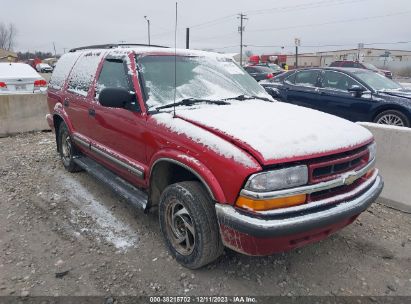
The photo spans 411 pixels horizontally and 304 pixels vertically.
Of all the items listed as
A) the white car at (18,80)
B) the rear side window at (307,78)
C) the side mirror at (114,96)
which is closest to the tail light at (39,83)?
the white car at (18,80)

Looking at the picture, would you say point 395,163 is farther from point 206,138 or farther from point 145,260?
point 145,260

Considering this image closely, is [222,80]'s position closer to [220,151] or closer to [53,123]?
[220,151]

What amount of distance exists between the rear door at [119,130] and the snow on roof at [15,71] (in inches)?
270

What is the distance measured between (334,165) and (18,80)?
30.8ft

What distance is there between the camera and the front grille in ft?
8.32

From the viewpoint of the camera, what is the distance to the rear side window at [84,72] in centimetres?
434

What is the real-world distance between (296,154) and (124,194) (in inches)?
75.8

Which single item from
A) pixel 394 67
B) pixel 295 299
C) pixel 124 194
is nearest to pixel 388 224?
pixel 295 299

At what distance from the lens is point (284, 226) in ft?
7.77

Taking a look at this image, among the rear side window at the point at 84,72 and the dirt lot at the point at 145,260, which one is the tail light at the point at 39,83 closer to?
the rear side window at the point at 84,72

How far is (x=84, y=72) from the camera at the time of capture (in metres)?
4.59

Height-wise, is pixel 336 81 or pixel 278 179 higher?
pixel 336 81

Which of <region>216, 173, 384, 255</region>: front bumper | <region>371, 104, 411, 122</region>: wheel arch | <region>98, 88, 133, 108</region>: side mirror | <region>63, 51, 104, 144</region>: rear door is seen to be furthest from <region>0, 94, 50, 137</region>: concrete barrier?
<region>371, 104, 411, 122</region>: wheel arch

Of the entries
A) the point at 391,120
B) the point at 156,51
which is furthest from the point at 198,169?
the point at 391,120
